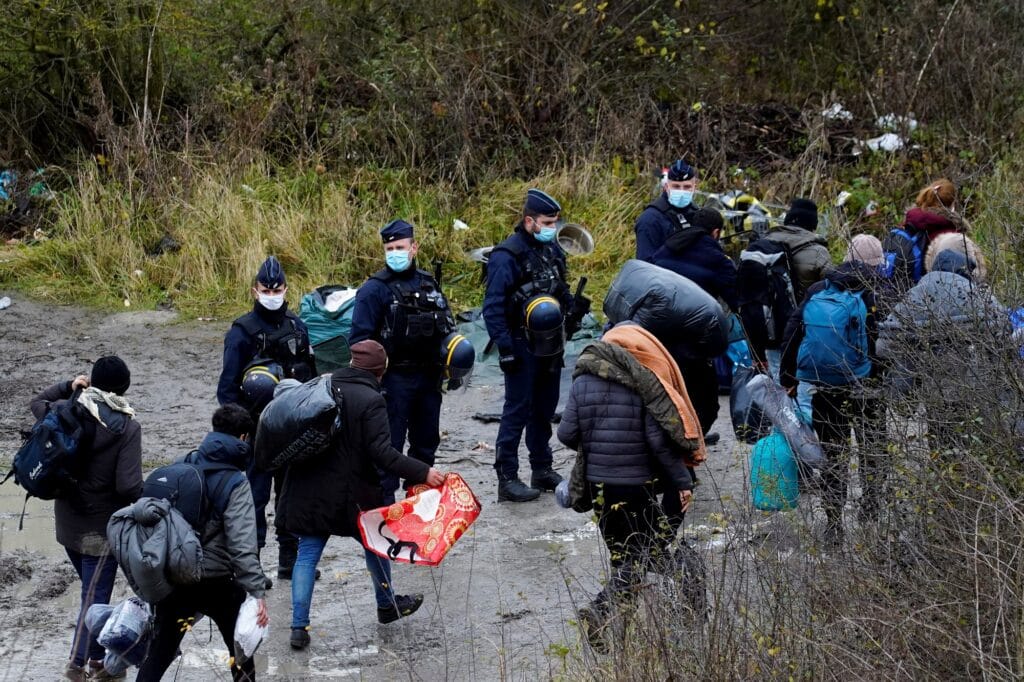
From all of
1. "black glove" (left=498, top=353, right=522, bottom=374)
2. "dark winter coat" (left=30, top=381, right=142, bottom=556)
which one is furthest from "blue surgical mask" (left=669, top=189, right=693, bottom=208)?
"dark winter coat" (left=30, top=381, right=142, bottom=556)

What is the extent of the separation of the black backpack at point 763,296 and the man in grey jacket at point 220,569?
4.10 m

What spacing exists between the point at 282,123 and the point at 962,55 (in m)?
7.82

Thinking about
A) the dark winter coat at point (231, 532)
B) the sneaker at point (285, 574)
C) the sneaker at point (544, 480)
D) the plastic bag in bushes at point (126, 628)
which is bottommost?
the plastic bag in bushes at point (126, 628)

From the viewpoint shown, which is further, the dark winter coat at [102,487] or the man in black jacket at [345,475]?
the man in black jacket at [345,475]

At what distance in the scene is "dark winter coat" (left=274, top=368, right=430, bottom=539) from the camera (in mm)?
6016

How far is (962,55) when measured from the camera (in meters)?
14.3

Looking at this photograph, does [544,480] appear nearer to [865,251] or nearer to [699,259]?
[699,259]


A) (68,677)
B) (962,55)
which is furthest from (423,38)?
(68,677)

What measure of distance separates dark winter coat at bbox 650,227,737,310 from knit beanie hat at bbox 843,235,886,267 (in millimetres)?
1264

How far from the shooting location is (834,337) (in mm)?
6676

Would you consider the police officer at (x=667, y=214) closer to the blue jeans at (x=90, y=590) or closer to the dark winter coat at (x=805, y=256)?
the dark winter coat at (x=805, y=256)

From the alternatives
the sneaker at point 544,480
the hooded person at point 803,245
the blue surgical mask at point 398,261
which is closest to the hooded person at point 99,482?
the blue surgical mask at point 398,261

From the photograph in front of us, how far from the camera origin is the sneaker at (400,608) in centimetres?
633

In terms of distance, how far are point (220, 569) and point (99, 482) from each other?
39.1 inches
